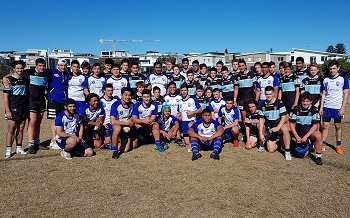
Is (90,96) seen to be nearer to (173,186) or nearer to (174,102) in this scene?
(174,102)

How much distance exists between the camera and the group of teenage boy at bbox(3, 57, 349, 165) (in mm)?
5973

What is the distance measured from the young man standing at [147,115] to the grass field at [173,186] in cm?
55

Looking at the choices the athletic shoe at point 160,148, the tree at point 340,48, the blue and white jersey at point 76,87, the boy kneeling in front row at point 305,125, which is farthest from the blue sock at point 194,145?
the tree at point 340,48

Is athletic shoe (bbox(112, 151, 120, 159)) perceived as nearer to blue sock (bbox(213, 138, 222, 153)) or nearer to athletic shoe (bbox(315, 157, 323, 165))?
blue sock (bbox(213, 138, 222, 153))

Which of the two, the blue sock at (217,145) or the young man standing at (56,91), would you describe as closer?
the blue sock at (217,145)

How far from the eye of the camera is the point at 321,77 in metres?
6.73

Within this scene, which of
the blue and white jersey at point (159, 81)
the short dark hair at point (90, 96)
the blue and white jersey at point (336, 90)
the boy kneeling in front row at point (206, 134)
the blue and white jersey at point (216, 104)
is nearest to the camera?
the boy kneeling in front row at point (206, 134)

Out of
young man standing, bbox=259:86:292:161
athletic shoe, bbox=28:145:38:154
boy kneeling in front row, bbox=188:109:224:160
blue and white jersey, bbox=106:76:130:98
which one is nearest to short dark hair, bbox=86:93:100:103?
blue and white jersey, bbox=106:76:130:98

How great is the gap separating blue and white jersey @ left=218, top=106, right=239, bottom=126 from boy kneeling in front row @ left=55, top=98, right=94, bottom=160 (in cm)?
332

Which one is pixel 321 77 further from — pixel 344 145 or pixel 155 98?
pixel 155 98

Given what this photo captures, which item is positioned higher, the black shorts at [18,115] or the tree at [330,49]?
the tree at [330,49]

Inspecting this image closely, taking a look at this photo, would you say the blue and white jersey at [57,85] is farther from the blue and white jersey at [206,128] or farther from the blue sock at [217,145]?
the blue sock at [217,145]

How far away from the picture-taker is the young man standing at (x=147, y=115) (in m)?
6.56

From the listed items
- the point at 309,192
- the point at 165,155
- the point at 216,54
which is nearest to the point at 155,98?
the point at 165,155
